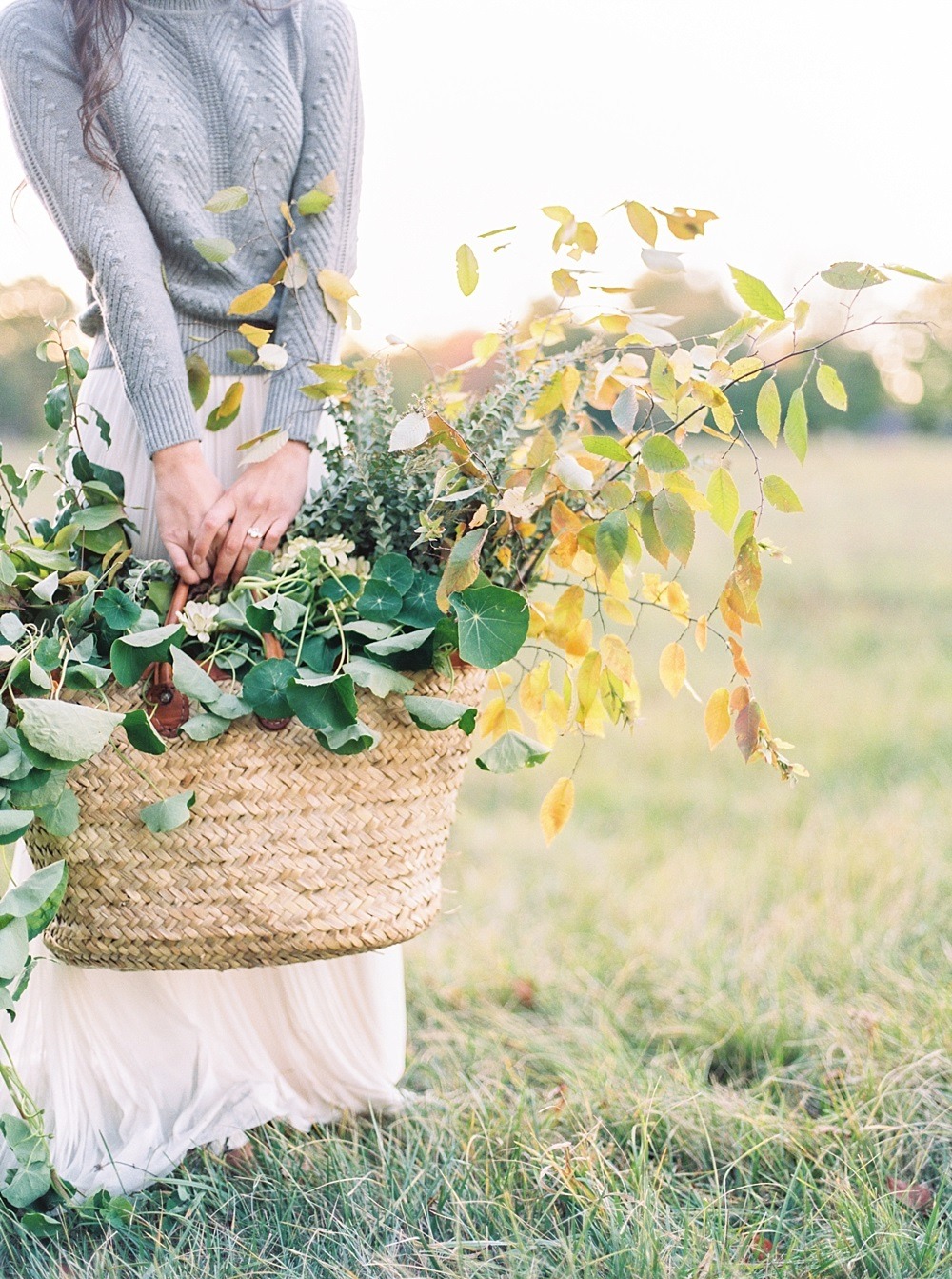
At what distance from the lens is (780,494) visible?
136 cm

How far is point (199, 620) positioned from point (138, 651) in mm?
80

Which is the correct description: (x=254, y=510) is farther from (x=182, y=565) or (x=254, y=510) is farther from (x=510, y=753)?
(x=510, y=753)

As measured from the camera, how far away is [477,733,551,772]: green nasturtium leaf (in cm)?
149

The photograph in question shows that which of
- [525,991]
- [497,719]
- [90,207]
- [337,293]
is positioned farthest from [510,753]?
[525,991]

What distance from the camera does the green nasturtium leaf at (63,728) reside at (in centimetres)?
124

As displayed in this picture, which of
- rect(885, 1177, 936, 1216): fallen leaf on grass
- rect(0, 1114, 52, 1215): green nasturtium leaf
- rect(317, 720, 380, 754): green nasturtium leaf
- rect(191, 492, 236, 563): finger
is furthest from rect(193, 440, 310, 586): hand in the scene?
rect(885, 1177, 936, 1216): fallen leaf on grass

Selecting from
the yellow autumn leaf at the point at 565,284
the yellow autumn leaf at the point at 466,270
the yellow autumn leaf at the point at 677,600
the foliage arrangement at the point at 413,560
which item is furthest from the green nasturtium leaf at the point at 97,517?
the yellow autumn leaf at the point at 677,600

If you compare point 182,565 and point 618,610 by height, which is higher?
point 182,565

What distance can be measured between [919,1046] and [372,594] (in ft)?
3.95

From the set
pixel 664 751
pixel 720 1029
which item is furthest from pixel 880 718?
pixel 720 1029

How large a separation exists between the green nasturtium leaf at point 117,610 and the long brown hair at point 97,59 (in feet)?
1.97

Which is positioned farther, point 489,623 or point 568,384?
point 568,384

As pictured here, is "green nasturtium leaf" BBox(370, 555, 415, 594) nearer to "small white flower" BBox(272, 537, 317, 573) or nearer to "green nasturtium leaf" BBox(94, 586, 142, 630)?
"small white flower" BBox(272, 537, 317, 573)

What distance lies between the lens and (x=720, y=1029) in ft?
6.84
